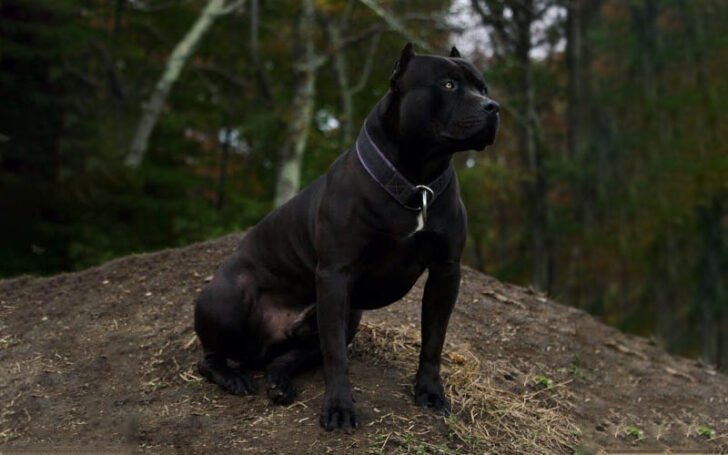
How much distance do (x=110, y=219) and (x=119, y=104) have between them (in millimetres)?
3295

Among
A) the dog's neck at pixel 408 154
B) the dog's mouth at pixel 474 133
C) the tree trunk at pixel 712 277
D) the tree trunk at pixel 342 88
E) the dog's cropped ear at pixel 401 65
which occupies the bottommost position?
the tree trunk at pixel 712 277

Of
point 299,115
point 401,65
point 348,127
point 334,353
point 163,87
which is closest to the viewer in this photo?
point 401,65

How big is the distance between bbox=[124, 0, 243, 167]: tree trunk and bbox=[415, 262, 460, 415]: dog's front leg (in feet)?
36.6

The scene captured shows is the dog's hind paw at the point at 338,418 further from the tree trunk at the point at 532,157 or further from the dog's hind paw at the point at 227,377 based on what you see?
the tree trunk at the point at 532,157

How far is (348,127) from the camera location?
1828 cm

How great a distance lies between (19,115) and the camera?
47.1 ft

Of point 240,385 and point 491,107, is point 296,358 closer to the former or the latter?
point 240,385

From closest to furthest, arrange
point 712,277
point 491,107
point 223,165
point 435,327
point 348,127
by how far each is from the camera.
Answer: point 491,107 < point 435,327 < point 348,127 < point 223,165 < point 712,277

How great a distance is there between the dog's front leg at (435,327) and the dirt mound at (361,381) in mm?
125

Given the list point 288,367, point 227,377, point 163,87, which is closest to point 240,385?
point 227,377

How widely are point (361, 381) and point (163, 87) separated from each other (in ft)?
37.3

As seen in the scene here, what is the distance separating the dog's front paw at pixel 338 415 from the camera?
4.36 metres

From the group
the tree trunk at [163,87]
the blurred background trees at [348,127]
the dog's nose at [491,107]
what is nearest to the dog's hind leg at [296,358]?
the dog's nose at [491,107]

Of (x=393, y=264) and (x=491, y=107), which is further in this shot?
(x=393, y=264)
